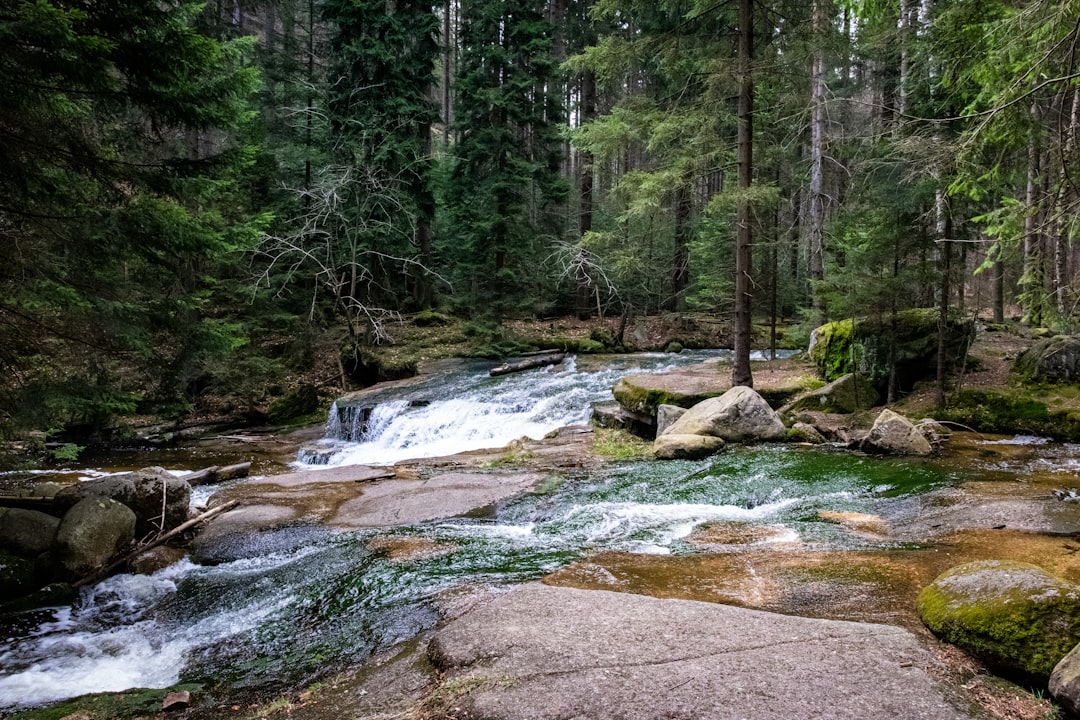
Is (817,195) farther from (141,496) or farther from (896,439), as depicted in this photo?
(141,496)

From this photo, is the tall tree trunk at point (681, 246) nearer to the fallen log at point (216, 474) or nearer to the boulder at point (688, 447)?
the boulder at point (688, 447)

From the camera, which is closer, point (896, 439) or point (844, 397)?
point (896, 439)

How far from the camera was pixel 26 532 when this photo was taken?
6586mm

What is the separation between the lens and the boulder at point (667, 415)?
12.0 metres

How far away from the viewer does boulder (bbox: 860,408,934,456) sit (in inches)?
374

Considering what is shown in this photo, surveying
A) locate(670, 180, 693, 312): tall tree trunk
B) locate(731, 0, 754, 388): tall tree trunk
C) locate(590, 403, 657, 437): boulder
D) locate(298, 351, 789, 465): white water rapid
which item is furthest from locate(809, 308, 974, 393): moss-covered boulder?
locate(670, 180, 693, 312): tall tree trunk

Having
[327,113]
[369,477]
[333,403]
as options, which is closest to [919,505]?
[369,477]

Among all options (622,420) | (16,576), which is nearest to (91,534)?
(16,576)

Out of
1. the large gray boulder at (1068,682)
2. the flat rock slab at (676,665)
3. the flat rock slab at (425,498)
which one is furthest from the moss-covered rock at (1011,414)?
the large gray boulder at (1068,682)

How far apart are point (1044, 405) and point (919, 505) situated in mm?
5229

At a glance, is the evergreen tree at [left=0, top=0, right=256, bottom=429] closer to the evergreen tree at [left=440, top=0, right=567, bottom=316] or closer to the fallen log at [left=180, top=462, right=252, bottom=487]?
the fallen log at [left=180, top=462, right=252, bottom=487]

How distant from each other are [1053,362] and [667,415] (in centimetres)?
692

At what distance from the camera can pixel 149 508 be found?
7.51 m

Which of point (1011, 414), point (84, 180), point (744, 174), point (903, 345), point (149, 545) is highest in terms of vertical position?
point (744, 174)
